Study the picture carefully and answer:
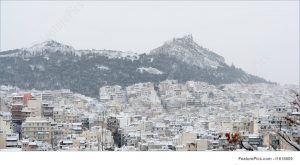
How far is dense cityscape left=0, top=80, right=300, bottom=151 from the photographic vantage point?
3.93 m

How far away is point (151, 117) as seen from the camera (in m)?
4.00

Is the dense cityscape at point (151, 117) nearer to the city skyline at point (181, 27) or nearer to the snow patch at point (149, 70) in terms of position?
the snow patch at point (149, 70)

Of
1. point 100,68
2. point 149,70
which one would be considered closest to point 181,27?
point 149,70

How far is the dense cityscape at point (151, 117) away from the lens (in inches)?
155

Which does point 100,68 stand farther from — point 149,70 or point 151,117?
point 151,117

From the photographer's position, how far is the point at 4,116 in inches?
157

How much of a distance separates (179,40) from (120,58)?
1.05ft

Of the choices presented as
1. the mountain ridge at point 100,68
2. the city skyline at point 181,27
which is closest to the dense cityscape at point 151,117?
the mountain ridge at point 100,68

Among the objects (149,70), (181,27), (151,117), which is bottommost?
(151,117)

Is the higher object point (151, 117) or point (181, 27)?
point (181, 27)

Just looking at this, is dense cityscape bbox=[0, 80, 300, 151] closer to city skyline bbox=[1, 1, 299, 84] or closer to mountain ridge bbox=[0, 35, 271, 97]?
mountain ridge bbox=[0, 35, 271, 97]

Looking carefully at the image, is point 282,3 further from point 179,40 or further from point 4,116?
point 4,116
